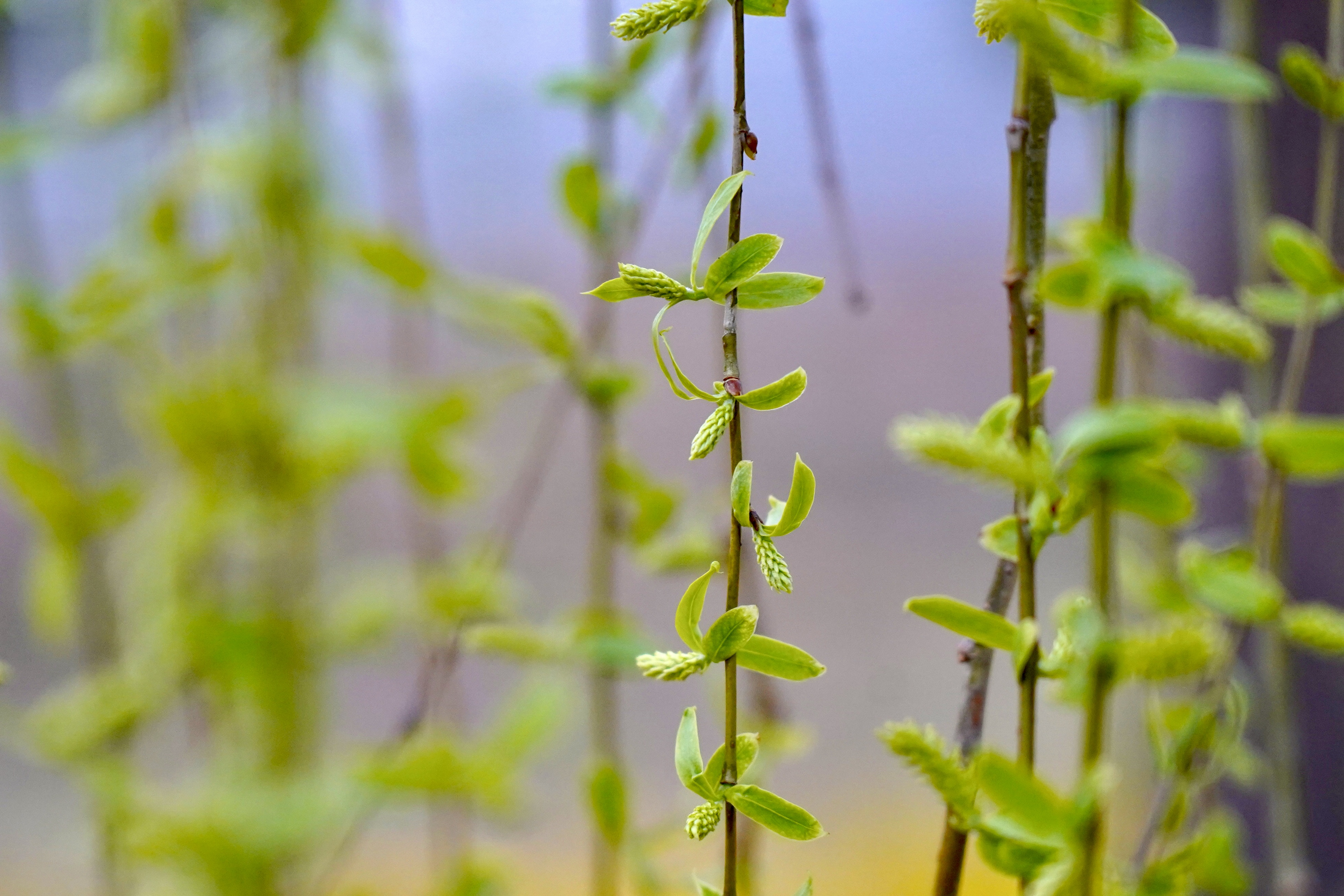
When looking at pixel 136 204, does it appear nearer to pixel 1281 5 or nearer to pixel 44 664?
pixel 44 664

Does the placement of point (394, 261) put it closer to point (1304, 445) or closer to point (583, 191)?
point (583, 191)

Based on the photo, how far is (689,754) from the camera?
0.48ft

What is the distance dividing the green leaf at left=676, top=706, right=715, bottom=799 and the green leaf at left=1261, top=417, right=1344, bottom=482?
0.11 metres

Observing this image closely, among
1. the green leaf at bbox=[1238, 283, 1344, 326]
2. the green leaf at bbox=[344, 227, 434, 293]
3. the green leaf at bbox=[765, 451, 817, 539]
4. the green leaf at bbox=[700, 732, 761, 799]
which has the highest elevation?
the green leaf at bbox=[344, 227, 434, 293]

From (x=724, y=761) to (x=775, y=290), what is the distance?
7cm

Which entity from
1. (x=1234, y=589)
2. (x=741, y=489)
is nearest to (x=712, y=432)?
(x=741, y=489)

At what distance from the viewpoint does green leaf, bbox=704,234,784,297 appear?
130mm

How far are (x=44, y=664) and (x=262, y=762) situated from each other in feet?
1.63

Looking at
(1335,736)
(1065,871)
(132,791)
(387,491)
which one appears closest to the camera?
(1065,871)

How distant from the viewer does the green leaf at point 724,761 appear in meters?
0.14

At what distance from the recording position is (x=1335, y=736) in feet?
2.09

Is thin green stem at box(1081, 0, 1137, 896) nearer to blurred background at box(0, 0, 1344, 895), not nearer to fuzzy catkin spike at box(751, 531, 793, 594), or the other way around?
fuzzy catkin spike at box(751, 531, 793, 594)

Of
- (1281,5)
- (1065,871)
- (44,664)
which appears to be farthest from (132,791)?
(1281,5)

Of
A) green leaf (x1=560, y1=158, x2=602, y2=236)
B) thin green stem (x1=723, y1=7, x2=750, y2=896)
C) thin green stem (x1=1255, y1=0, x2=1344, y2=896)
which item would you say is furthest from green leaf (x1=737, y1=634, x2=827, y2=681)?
green leaf (x1=560, y1=158, x2=602, y2=236)
